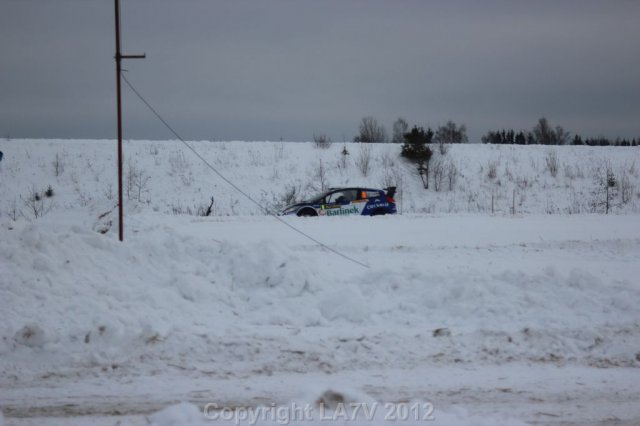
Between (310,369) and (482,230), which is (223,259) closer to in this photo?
(310,369)

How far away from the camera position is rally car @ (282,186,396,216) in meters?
18.0

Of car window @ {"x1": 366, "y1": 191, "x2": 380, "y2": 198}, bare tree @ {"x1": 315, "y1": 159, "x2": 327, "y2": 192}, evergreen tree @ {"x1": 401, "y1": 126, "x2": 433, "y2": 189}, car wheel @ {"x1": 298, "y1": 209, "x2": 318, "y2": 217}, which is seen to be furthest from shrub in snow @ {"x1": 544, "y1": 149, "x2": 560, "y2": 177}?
car wheel @ {"x1": 298, "y1": 209, "x2": 318, "y2": 217}

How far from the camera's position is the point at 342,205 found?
18219 millimetres

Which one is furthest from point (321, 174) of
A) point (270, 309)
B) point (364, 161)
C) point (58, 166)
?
point (270, 309)

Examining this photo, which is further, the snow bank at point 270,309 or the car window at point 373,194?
the car window at point 373,194

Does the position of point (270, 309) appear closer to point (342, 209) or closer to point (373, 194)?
point (342, 209)

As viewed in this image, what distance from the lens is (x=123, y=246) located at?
8.13m

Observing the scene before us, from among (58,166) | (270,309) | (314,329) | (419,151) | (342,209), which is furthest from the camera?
(419,151)

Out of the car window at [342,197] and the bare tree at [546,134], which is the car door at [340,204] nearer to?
the car window at [342,197]

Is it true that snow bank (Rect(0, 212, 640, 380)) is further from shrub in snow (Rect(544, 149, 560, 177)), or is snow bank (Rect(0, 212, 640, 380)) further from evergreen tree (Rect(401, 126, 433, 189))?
shrub in snow (Rect(544, 149, 560, 177))

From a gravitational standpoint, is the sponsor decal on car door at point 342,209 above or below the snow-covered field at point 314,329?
above

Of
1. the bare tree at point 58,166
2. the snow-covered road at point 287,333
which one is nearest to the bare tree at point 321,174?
the bare tree at point 58,166

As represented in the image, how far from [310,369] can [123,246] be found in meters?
4.31

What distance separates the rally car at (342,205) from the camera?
711 inches
